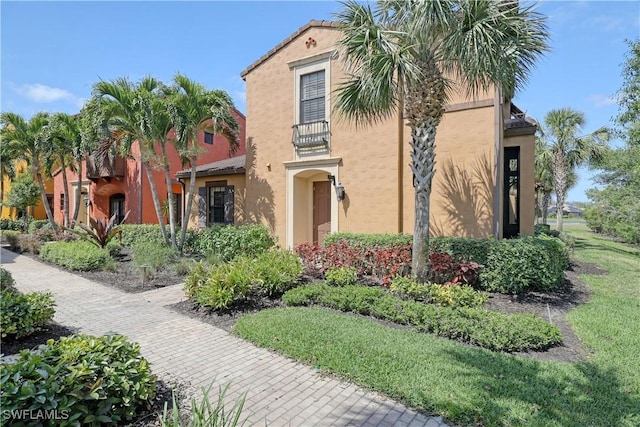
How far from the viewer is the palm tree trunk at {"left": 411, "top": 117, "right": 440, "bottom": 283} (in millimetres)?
8070

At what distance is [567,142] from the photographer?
74.8ft

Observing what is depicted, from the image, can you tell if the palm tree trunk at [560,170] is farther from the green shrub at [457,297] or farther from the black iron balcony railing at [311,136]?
the green shrub at [457,297]

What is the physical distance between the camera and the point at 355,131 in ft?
39.4

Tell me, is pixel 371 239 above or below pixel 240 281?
above

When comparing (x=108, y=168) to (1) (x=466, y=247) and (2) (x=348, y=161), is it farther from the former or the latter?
(1) (x=466, y=247)

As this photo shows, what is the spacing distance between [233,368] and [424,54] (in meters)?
7.71

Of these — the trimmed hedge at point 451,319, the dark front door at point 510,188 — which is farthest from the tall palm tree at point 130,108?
the dark front door at point 510,188

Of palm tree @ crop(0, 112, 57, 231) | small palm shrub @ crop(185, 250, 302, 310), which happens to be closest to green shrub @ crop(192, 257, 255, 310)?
small palm shrub @ crop(185, 250, 302, 310)

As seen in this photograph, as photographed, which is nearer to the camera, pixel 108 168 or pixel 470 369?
pixel 470 369

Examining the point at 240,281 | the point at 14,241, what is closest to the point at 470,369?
the point at 240,281

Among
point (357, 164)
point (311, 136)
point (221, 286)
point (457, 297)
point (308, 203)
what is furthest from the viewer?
point (308, 203)

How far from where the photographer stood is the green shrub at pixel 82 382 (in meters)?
2.80

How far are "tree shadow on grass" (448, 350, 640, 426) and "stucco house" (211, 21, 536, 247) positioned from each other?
5.84 meters

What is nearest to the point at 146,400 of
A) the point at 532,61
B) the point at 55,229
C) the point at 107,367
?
the point at 107,367
